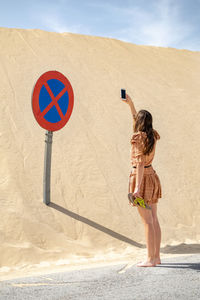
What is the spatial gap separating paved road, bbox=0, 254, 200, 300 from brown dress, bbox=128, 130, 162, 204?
788 mm

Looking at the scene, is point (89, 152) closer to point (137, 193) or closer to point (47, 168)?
point (47, 168)

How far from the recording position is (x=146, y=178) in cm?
440

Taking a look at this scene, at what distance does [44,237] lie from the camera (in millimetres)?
5926

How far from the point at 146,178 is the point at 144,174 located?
0.05 m

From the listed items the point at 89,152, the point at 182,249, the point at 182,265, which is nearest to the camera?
the point at 182,265

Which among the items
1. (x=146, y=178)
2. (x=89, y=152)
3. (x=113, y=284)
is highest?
(x=89, y=152)

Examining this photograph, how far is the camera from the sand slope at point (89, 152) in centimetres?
616

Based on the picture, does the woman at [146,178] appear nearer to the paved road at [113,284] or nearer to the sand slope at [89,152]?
the paved road at [113,284]

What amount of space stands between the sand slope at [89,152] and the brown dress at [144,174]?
1676mm

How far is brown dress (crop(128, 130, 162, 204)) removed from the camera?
426cm

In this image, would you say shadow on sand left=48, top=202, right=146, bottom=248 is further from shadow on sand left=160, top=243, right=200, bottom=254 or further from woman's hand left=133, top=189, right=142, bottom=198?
woman's hand left=133, top=189, right=142, bottom=198

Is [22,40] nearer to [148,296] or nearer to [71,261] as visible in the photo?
[71,261]

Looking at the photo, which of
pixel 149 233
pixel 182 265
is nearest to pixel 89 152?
pixel 149 233

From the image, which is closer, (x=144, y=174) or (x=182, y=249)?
(x=144, y=174)
